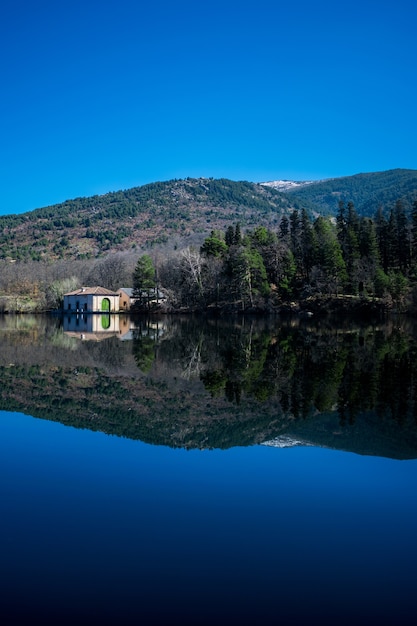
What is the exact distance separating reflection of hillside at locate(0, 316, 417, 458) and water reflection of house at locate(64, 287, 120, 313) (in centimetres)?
6479

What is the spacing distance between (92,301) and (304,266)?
37.2 meters

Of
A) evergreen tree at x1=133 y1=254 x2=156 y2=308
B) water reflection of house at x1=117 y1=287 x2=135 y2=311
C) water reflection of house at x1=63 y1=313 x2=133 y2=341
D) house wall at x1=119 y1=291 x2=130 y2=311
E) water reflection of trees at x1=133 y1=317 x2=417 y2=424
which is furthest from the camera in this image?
house wall at x1=119 y1=291 x2=130 y2=311

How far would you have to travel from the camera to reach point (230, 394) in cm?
1566

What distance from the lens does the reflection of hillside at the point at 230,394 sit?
11414mm

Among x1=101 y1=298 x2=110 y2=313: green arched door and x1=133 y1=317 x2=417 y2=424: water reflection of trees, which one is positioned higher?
x1=101 y1=298 x2=110 y2=313: green arched door

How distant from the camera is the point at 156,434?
1157 centimetres

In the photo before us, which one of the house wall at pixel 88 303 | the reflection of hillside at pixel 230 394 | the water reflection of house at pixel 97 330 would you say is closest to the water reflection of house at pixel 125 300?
the house wall at pixel 88 303

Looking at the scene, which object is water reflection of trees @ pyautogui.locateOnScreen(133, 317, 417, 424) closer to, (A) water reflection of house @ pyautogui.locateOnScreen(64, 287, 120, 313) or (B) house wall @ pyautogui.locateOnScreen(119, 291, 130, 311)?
(A) water reflection of house @ pyautogui.locateOnScreen(64, 287, 120, 313)

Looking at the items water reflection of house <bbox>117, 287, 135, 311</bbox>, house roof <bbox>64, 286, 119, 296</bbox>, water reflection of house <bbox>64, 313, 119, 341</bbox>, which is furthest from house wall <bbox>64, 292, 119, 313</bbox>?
water reflection of house <bbox>64, 313, 119, 341</bbox>

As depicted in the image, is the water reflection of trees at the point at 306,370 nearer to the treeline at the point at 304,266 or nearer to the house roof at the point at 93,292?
the treeline at the point at 304,266

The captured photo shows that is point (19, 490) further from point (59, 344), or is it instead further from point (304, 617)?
point (59, 344)

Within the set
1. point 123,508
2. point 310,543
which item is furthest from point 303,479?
point 123,508

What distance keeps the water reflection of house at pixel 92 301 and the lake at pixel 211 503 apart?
7694 cm

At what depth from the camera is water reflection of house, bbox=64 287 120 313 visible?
9269 cm
